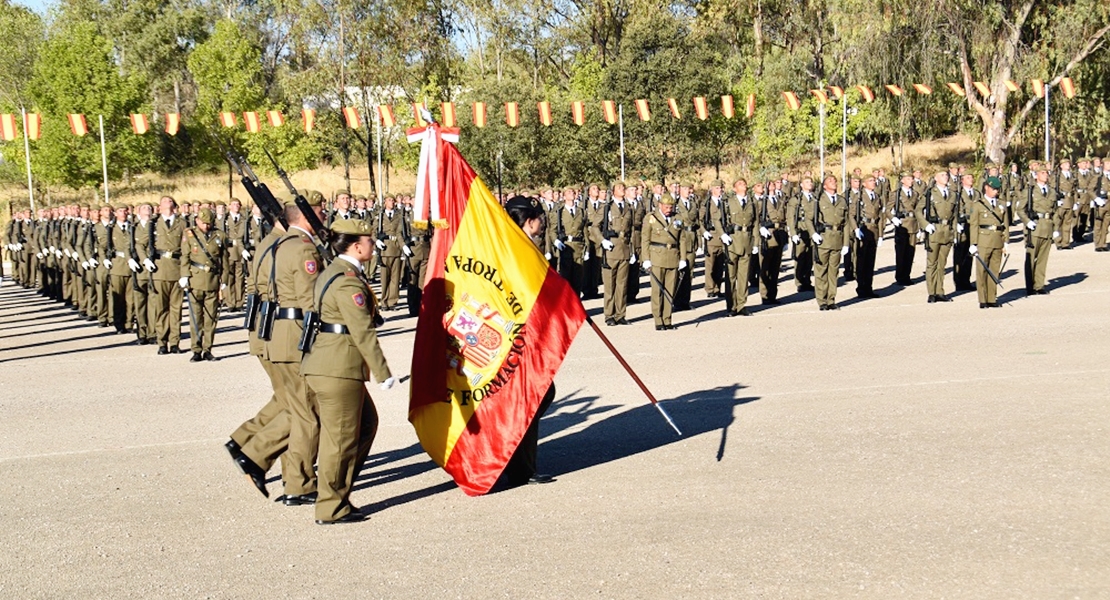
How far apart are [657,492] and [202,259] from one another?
27.3 feet

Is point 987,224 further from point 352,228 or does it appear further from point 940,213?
point 352,228

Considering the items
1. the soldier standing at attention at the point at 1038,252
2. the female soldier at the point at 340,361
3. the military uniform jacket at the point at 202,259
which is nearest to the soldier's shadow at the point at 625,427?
the female soldier at the point at 340,361

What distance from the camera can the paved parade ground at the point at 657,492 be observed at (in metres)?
5.69

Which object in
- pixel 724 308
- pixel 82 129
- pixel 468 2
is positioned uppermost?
pixel 468 2

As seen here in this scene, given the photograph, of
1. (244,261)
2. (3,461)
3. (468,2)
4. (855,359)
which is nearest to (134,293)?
(244,261)

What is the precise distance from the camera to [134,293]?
15.9m

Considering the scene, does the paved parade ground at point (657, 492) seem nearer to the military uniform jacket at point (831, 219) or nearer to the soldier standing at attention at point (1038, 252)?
the military uniform jacket at point (831, 219)

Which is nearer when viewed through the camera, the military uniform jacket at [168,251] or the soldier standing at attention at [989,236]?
the military uniform jacket at [168,251]

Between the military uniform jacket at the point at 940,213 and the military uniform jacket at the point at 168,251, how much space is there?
9865 millimetres

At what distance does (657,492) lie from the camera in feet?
23.4

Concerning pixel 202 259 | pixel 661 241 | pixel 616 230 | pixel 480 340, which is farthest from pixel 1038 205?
pixel 480 340

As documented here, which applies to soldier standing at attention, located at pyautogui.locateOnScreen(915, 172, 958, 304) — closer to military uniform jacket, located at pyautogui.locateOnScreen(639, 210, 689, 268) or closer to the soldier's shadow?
military uniform jacket, located at pyautogui.locateOnScreen(639, 210, 689, 268)

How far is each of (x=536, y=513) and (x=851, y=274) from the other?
14762 mm

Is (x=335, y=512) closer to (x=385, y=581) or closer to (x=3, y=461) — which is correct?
(x=385, y=581)
